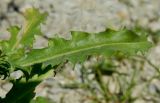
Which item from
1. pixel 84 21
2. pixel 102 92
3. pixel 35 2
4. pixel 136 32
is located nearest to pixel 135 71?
pixel 102 92

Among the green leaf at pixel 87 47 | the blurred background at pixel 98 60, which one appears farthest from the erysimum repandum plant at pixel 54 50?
the blurred background at pixel 98 60

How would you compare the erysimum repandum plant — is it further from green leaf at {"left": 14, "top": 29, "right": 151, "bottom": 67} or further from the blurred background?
the blurred background

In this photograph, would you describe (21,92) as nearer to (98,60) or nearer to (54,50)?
(54,50)

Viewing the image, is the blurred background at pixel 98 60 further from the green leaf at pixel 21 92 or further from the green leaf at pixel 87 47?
the green leaf at pixel 87 47

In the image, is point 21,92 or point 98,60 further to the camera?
point 98,60

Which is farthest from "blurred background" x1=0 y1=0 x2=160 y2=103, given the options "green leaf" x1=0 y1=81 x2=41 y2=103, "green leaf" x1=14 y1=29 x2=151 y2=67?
"green leaf" x1=14 y1=29 x2=151 y2=67

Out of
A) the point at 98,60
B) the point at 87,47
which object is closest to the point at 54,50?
the point at 87,47

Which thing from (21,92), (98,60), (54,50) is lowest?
(98,60)

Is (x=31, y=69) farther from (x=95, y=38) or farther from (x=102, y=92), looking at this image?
(x=102, y=92)
